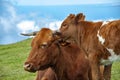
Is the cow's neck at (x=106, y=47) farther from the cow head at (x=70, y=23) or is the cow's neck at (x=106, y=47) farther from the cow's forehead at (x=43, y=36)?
the cow's forehead at (x=43, y=36)

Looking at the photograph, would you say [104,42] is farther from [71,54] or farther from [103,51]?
[71,54]

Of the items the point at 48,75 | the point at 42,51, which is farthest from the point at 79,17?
the point at 42,51

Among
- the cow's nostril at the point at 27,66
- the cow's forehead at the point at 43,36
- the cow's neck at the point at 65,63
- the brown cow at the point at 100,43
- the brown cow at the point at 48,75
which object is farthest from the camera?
the brown cow at the point at 100,43

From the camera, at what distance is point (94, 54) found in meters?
13.8

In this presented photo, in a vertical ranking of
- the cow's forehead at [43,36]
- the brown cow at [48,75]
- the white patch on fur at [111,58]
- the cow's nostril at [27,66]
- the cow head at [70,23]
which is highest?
the cow's forehead at [43,36]

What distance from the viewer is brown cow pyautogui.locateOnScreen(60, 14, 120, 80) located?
1352 centimetres

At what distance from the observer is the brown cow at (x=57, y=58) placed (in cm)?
952

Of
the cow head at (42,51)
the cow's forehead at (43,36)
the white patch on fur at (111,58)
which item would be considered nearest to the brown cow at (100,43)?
the white patch on fur at (111,58)

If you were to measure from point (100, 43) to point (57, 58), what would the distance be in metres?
3.80

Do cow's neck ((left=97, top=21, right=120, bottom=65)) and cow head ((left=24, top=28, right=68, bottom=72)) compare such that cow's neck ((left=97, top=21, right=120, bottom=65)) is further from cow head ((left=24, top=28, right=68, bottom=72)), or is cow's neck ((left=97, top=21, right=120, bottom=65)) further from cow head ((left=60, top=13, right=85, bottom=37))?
cow head ((left=24, top=28, right=68, bottom=72))

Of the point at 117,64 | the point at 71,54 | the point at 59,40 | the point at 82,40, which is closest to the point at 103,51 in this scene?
the point at 82,40

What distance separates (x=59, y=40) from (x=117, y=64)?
39.1ft

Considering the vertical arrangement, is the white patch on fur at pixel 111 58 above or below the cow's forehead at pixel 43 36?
below

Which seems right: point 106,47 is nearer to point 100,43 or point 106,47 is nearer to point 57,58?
point 100,43
